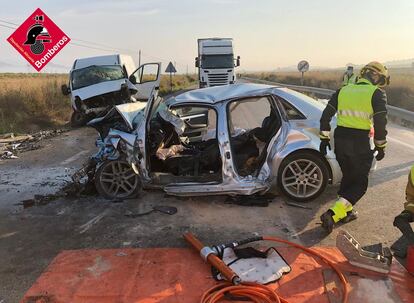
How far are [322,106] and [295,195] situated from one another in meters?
1.36

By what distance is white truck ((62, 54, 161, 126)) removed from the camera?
14.5 meters

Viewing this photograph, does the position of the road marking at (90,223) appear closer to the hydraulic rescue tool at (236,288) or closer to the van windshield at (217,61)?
the hydraulic rescue tool at (236,288)

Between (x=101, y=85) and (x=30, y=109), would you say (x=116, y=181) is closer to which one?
(x=101, y=85)

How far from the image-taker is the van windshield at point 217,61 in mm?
23609

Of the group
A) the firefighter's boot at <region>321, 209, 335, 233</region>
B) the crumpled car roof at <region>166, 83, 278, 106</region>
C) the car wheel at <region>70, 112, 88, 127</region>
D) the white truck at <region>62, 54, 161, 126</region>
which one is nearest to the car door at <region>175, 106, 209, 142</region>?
the crumpled car roof at <region>166, 83, 278, 106</region>

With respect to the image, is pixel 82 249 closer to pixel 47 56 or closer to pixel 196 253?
pixel 196 253

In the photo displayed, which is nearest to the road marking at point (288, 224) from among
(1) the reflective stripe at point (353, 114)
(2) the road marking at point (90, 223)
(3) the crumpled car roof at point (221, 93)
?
(1) the reflective stripe at point (353, 114)

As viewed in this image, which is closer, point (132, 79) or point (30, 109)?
point (132, 79)

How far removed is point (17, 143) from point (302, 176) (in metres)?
9.30

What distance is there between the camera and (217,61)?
23.7m

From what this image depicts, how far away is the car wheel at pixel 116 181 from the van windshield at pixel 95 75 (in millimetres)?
9640

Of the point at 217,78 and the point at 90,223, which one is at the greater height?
the point at 217,78

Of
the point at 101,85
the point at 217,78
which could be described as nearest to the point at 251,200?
the point at 101,85

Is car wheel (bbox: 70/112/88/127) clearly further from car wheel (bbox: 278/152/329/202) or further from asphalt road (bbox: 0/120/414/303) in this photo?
car wheel (bbox: 278/152/329/202)
